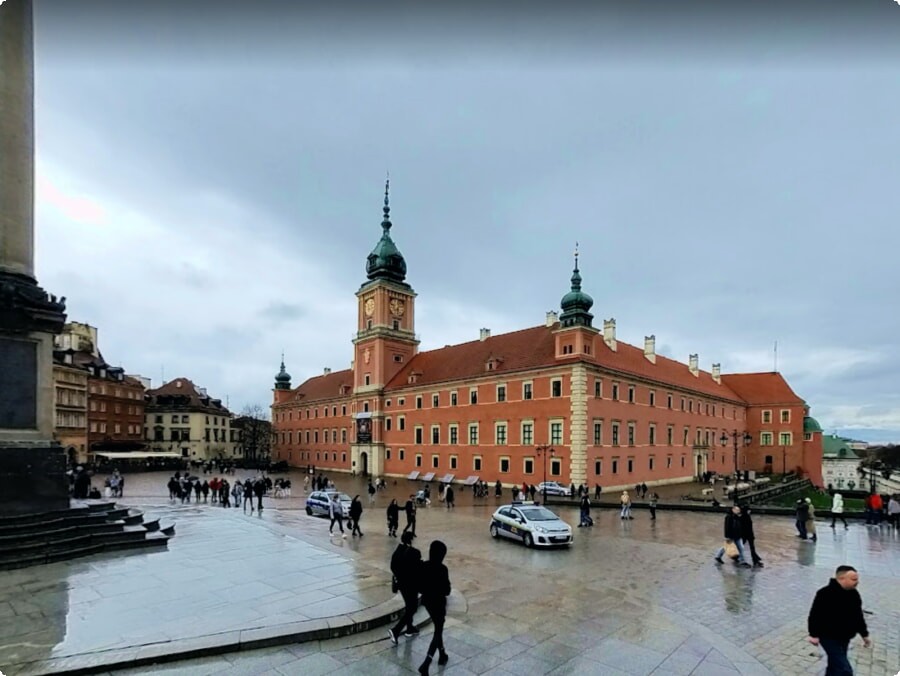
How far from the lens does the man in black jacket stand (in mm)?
5348

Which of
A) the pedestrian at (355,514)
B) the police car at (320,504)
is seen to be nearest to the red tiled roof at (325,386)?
the police car at (320,504)

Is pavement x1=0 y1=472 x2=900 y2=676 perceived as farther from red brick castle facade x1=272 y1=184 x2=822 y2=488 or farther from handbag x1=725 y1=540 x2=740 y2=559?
red brick castle facade x1=272 y1=184 x2=822 y2=488

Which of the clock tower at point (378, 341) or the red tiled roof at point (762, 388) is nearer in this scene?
the clock tower at point (378, 341)

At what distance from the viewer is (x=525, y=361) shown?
42938 mm

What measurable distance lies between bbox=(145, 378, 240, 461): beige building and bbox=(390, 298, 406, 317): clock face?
4452cm

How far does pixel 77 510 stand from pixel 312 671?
1022cm

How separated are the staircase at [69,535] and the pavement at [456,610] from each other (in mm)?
494

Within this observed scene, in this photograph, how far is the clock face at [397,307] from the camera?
59812 millimetres

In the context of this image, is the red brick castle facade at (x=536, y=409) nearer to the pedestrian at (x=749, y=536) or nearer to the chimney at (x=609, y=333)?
the chimney at (x=609, y=333)

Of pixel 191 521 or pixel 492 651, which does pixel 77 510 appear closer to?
pixel 191 521

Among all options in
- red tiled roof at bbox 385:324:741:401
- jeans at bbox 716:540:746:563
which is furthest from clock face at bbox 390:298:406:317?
jeans at bbox 716:540:746:563

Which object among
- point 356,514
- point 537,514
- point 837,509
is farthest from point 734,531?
point 356,514

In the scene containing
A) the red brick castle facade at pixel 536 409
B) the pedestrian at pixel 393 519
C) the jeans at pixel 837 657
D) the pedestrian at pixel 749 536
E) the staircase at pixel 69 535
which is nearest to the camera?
the jeans at pixel 837 657

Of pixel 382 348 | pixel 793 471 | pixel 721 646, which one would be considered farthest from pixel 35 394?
pixel 793 471
